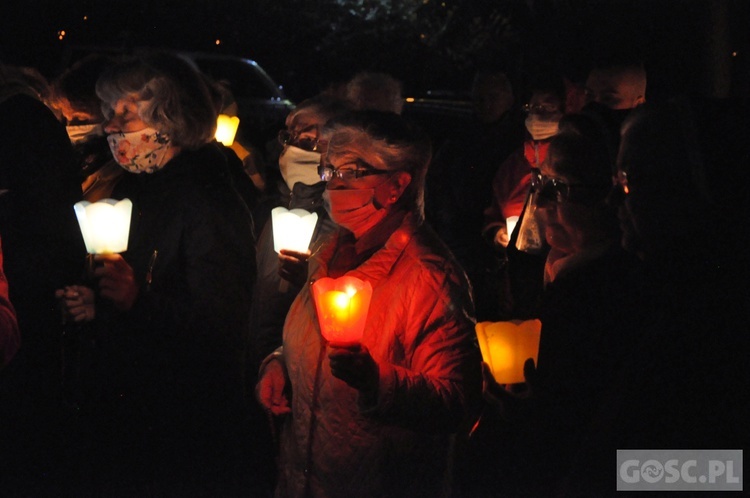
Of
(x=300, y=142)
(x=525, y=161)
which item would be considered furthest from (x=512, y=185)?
(x=300, y=142)

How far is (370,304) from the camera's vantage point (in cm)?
305

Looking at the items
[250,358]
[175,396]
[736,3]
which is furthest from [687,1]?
[175,396]

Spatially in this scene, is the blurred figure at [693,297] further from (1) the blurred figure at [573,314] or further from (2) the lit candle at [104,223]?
(2) the lit candle at [104,223]

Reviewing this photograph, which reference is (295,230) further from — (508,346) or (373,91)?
(373,91)

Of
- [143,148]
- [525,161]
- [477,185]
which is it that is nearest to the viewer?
[143,148]

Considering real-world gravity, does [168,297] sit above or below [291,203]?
below

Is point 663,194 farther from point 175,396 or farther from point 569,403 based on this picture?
point 175,396

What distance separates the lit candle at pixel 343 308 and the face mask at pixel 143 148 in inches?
68.1

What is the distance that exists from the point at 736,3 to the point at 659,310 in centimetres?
463

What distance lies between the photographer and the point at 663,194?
8.36ft

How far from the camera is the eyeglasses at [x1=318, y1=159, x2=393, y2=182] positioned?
10.6 ft

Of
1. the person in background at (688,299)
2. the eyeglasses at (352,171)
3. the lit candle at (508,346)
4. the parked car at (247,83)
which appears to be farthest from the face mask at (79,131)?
the parked car at (247,83)

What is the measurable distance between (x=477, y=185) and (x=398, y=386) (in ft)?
14.2

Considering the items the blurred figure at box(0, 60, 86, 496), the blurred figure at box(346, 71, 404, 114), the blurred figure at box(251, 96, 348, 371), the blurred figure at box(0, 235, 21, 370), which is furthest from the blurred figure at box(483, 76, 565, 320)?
the blurred figure at box(0, 235, 21, 370)
